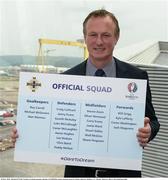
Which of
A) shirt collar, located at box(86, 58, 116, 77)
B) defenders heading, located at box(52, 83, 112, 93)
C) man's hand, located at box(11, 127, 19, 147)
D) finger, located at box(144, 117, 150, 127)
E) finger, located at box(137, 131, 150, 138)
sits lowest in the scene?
man's hand, located at box(11, 127, 19, 147)

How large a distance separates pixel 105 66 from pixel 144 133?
0.40m

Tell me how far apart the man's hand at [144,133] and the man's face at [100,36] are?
41cm

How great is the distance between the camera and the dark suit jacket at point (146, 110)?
1823 millimetres

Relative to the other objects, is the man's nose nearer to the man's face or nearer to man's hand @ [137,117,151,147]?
the man's face

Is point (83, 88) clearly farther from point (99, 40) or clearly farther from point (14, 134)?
point (14, 134)

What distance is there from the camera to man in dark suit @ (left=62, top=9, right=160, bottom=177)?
175cm

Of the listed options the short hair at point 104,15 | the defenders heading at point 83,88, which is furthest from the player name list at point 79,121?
the short hair at point 104,15

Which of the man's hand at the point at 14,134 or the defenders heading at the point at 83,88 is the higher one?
the defenders heading at the point at 83,88

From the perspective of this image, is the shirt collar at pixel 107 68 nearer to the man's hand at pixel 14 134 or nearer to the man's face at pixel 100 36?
the man's face at pixel 100 36

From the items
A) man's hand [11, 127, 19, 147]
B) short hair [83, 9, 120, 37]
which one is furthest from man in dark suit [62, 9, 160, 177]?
man's hand [11, 127, 19, 147]

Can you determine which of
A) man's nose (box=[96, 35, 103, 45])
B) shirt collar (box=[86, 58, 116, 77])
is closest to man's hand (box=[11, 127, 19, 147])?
shirt collar (box=[86, 58, 116, 77])

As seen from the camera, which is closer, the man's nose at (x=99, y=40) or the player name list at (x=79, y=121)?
the man's nose at (x=99, y=40)

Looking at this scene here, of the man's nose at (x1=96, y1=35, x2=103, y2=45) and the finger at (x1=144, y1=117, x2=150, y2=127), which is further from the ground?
the man's nose at (x1=96, y1=35, x2=103, y2=45)

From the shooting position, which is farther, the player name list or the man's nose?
the player name list
